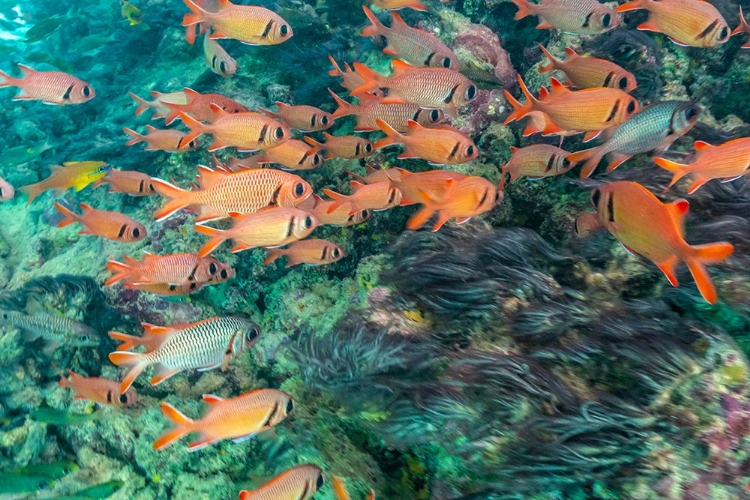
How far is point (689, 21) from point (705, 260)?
9.41 feet

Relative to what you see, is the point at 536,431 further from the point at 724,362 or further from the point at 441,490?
the point at 724,362

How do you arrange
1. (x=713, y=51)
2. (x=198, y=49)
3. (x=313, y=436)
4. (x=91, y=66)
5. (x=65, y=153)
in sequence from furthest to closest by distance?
(x=91, y=66), (x=198, y=49), (x=65, y=153), (x=713, y=51), (x=313, y=436)

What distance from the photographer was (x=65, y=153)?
10.0 m

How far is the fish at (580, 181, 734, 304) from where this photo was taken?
204 cm

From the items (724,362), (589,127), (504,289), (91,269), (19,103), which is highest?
(589,127)

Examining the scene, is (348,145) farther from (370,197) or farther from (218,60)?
(218,60)

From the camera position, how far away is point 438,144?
374 cm

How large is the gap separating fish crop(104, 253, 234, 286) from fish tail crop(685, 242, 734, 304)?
3.38 metres

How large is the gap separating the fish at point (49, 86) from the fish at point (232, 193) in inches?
143

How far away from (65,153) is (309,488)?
1072 cm

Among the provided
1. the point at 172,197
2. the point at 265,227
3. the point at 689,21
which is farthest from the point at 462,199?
the point at 689,21

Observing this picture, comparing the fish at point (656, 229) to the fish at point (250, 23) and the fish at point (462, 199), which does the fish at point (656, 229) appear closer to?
the fish at point (462, 199)

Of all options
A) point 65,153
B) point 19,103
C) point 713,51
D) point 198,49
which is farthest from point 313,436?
point 19,103

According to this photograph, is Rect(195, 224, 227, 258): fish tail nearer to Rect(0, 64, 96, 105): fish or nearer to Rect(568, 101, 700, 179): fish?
Rect(568, 101, 700, 179): fish
